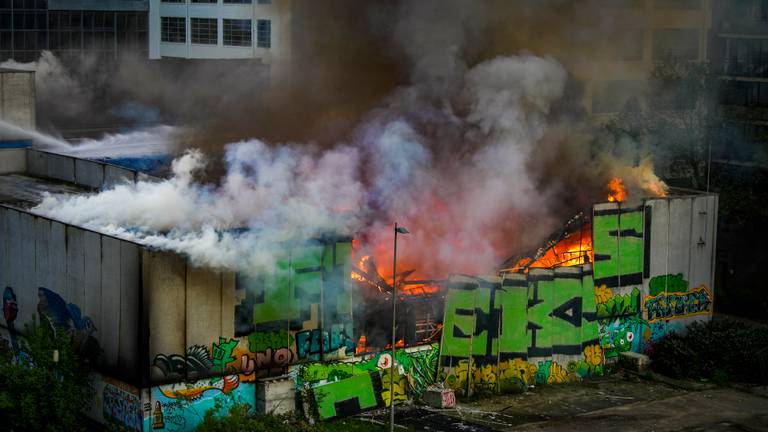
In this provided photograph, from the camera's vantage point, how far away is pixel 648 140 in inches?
2655

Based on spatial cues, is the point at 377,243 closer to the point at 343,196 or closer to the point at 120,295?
the point at 343,196

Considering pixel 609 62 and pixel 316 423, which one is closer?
pixel 316 423

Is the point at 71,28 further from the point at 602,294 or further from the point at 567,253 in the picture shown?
the point at 602,294

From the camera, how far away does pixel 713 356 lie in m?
51.2

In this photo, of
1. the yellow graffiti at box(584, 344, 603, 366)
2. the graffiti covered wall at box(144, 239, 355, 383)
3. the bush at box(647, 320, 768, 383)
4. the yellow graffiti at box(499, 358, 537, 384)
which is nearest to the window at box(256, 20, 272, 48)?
the yellow graffiti at box(584, 344, 603, 366)

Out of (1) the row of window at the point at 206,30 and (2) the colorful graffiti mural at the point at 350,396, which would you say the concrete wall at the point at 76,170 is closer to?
(2) the colorful graffiti mural at the point at 350,396

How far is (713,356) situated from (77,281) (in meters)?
26.1

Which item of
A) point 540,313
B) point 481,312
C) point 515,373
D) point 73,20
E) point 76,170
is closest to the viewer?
point 481,312

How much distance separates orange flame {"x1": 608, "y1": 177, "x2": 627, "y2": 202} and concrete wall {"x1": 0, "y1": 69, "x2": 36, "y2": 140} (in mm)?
27814

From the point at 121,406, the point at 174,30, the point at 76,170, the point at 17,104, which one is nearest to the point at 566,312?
the point at 121,406

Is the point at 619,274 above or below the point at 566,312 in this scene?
above

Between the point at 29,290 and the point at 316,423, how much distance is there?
477 inches

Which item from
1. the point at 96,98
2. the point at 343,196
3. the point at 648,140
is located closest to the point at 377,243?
the point at 343,196

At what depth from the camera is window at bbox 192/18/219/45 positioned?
8900 cm
